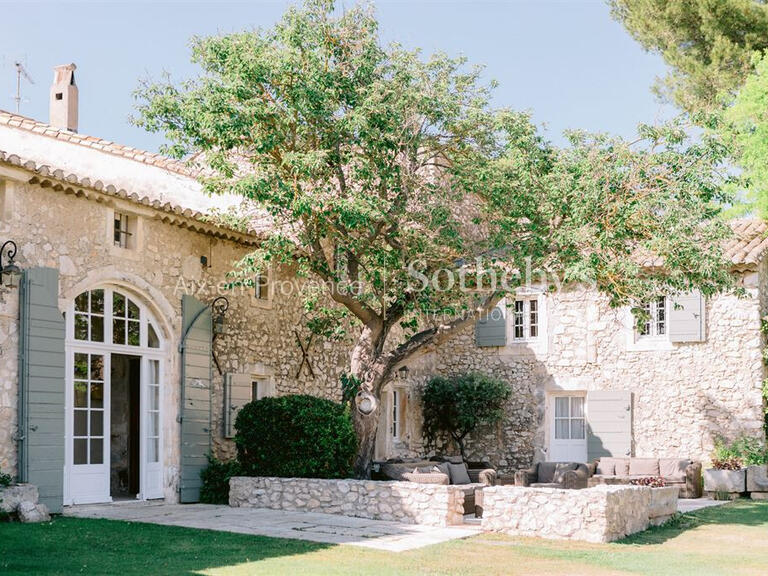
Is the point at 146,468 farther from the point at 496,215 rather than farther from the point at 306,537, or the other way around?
the point at 496,215

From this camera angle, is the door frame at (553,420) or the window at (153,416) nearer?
Answer: the window at (153,416)

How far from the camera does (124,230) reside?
12656 mm

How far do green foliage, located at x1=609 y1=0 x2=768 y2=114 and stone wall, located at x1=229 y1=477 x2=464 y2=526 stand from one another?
12975 mm

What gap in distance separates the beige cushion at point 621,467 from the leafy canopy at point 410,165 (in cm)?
486

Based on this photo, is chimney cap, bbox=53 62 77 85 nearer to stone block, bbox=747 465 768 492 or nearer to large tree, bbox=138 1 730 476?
large tree, bbox=138 1 730 476

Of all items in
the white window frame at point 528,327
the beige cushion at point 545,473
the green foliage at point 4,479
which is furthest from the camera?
the white window frame at point 528,327

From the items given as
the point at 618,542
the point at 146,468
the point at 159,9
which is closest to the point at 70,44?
the point at 159,9

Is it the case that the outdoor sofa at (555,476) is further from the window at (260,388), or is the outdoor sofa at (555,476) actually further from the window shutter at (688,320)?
the window at (260,388)

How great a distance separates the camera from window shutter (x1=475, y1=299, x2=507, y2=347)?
19781mm

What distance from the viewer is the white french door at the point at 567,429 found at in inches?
750

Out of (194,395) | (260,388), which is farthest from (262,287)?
(194,395)

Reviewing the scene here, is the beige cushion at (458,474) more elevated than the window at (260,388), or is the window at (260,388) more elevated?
the window at (260,388)

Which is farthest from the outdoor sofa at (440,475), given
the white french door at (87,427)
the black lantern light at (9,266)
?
the black lantern light at (9,266)

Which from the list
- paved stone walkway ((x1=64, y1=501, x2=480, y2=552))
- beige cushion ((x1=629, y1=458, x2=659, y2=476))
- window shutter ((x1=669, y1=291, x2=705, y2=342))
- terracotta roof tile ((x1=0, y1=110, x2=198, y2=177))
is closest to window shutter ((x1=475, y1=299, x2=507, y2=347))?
window shutter ((x1=669, y1=291, x2=705, y2=342))
